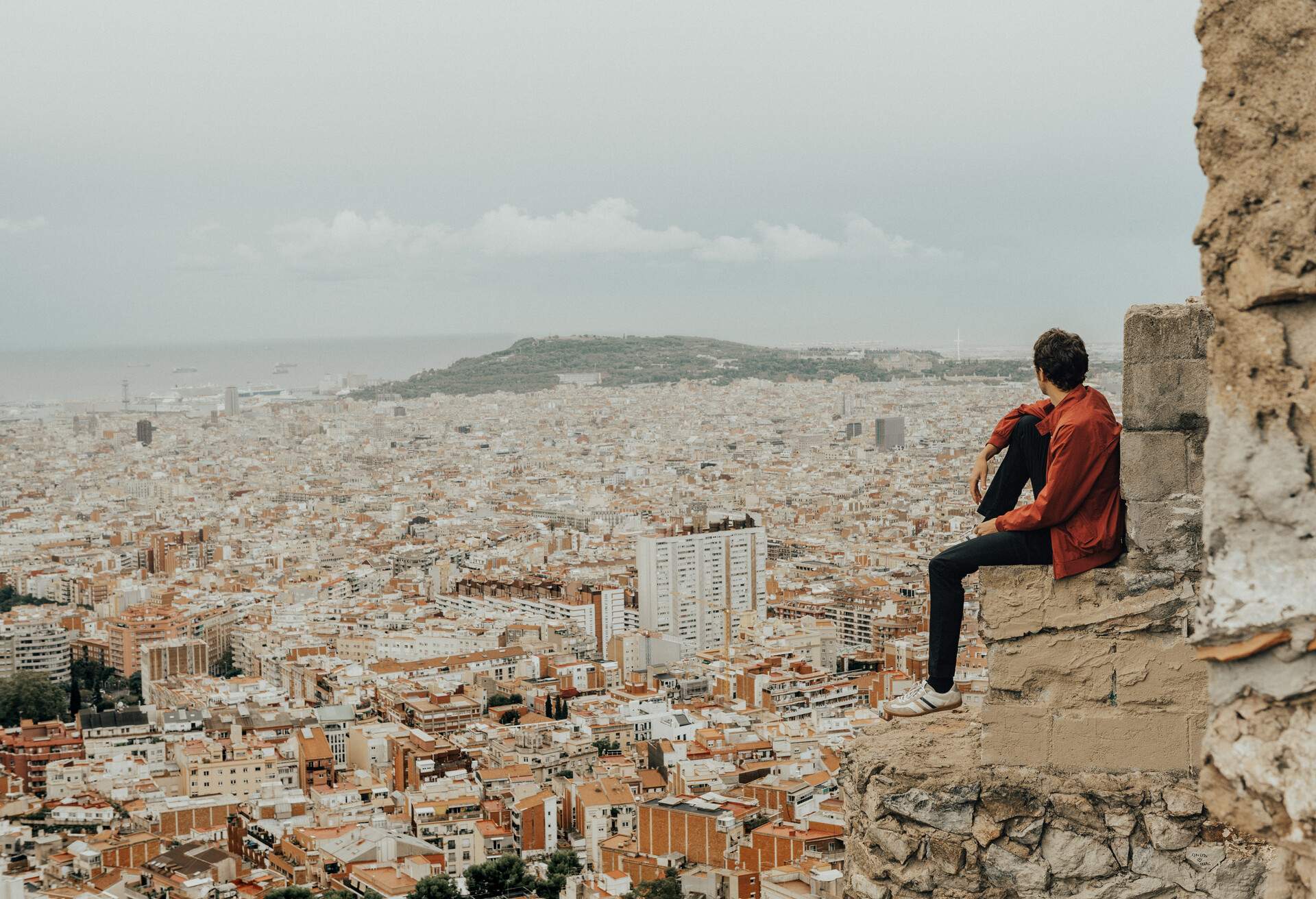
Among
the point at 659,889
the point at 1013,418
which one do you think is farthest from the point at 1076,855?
the point at 659,889

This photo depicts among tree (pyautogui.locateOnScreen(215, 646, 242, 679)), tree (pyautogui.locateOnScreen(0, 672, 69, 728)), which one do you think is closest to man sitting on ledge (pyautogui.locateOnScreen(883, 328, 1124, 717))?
tree (pyautogui.locateOnScreen(0, 672, 69, 728))

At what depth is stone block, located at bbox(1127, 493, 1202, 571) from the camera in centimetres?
194

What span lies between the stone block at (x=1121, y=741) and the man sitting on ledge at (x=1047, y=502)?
0.62ft

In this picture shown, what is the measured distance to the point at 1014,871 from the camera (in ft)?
6.46

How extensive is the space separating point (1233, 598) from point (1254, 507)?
59 millimetres

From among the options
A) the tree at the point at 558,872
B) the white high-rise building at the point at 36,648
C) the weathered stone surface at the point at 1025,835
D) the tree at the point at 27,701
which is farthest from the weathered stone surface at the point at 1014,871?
the white high-rise building at the point at 36,648

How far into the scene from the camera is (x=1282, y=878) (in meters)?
1.10

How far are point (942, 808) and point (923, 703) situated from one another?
0.26 metres

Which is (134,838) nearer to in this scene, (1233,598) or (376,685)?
(376,685)

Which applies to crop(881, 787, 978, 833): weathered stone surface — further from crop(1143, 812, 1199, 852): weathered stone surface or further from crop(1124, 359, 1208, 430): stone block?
crop(1124, 359, 1208, 430): stone block

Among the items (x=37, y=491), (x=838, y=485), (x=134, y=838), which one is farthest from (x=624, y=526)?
(x=134, y=838)

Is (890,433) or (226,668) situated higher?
(890,433)

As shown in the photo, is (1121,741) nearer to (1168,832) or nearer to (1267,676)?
(1168,832)

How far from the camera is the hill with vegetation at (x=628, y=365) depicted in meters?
56.1
